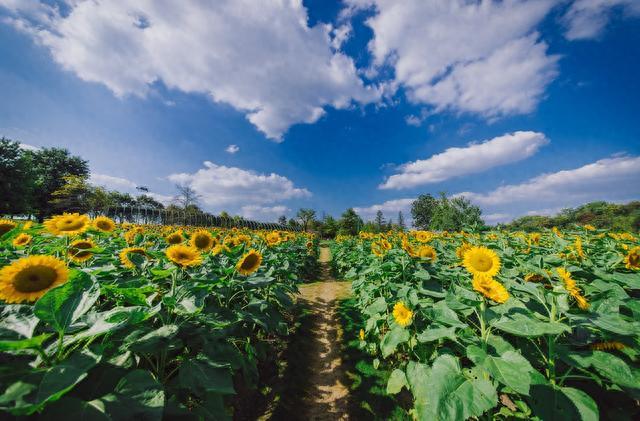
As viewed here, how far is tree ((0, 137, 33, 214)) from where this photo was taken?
27.4 metres

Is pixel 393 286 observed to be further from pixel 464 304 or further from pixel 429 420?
pixel 429 420

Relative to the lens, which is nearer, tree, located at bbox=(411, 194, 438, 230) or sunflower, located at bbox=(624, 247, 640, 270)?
sunflower, located at bbox=(624, 247, 640, 270)

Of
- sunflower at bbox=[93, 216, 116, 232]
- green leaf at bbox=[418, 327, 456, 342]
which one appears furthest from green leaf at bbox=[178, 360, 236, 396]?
sunflower at bbox=[93, 216, 116, 232]

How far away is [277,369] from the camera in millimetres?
Answer: 4012

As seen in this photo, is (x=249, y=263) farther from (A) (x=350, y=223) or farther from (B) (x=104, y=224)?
(A) (x=350, y=223)

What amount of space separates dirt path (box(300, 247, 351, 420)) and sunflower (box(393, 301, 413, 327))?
4.67ft

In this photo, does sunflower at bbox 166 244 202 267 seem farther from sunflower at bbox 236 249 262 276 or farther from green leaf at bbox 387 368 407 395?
green leaf at bbox 387 368 407 395

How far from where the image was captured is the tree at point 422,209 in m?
91.1

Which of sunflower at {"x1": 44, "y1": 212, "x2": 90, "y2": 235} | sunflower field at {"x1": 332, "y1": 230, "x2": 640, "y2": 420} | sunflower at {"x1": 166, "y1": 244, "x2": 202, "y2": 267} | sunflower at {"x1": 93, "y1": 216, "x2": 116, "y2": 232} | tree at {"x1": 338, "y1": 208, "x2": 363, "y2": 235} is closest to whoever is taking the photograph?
sunflower field at {"x1": 332, "y1": 230, "x2": 640, "y2": 420}

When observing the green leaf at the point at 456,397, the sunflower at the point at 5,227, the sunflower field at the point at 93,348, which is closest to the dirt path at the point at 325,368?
the sunflower field at the point at 93,348

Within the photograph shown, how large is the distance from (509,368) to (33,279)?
284 centimetres

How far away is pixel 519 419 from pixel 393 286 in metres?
1.66

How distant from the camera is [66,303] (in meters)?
1.29

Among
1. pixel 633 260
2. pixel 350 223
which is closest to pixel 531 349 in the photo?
pixel 633 260
